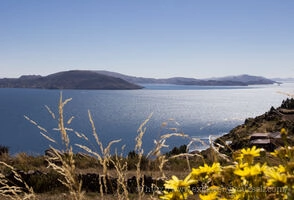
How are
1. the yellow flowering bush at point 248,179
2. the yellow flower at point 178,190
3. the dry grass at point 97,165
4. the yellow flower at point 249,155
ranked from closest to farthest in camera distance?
the yellow flowering bush at point 248,179
the yellow flower at point 178,190
the yellow flower at point 249,155
the dry grass at point 97,165

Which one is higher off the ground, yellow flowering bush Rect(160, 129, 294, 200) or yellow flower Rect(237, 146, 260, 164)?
yellow flower Rect(237, 146, 260, 164)

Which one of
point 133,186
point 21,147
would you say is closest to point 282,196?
point 133,186

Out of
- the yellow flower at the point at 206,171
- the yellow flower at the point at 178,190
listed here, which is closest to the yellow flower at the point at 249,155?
the yellow flower at the point at 206,171

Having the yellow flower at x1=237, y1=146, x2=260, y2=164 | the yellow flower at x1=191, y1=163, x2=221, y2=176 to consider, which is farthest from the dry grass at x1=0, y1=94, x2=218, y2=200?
the yellow flower at x1=237, y1=146, x2=260, y2=164

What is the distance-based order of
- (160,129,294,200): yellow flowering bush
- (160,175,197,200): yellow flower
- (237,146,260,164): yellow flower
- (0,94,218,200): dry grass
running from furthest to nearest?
(0,94,218,200): dry grass < (237,146,260,164): yellow flower < (160,175,197,200): yellow flower < (160,129,294,200): yellow flowering bush

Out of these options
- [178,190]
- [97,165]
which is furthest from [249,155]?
[97,165]

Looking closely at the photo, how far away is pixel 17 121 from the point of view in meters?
86.6

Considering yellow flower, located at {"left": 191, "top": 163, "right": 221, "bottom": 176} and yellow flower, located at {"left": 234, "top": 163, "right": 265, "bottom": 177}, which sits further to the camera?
yellow flower, located at {"left": 191, "top": 163, "right": 221, "bottom": 176}

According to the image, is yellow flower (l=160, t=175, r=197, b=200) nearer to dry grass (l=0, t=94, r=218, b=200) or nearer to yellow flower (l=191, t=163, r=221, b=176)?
yellow flower (l=191, t=163, r=221, b=176)

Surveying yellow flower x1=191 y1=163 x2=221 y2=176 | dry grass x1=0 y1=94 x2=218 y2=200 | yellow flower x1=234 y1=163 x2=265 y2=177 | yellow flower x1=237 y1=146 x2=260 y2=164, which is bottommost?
dry grass x1=0 y1=94 x2=218 y2=200

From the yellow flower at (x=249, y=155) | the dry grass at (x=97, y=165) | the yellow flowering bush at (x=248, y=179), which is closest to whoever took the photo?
the yellow flowering bush at (x=248, y=179)

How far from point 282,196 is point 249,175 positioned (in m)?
0.18

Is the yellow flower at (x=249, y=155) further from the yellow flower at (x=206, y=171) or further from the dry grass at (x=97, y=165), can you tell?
the dry grass at (x=97, y=165)

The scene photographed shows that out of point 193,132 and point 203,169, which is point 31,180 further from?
point 193,132
